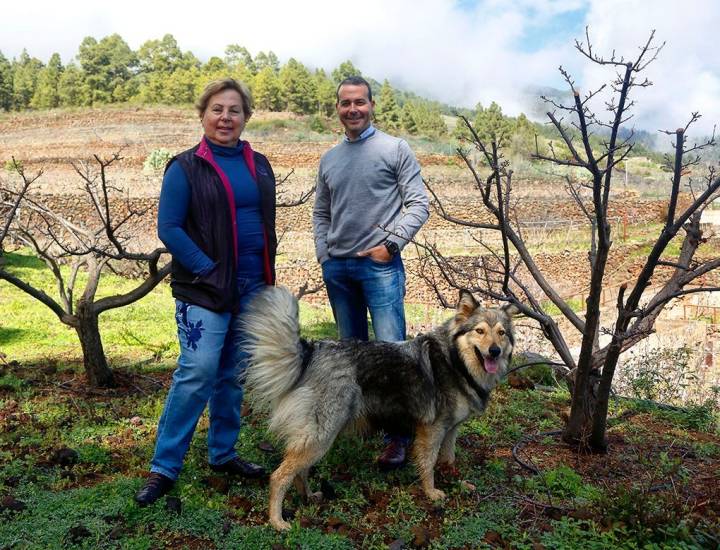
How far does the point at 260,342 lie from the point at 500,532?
1.70 meters

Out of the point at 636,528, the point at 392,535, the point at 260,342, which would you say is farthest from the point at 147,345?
the point at 636,528

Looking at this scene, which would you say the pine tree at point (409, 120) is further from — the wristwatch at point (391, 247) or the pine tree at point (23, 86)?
the wristwatch at point (391, 247)

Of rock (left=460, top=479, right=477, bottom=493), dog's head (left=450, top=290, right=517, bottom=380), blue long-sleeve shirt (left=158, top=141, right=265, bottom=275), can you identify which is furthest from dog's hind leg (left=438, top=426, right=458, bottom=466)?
blue long-sleeve shirt (left=158, top=141, right=265, bottom=275)

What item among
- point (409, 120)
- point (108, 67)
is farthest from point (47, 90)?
point (409, 120)

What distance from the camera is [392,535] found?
323 centimetres

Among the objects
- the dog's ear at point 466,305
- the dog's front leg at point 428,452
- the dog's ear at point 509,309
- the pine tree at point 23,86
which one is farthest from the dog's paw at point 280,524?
the pine tree at point 23,86

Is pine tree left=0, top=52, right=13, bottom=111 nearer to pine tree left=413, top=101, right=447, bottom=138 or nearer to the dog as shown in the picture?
pine tree left=413, top=101, right=447, bottom=138

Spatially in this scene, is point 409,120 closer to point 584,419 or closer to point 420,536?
point 584,419

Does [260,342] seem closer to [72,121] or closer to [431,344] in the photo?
[431,344]

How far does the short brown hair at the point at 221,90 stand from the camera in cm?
340

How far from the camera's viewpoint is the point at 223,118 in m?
3.37

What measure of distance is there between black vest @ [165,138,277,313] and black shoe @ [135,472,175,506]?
1.07m

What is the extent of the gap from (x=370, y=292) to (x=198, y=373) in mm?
1267

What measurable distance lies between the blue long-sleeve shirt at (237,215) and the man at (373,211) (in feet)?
2.30
